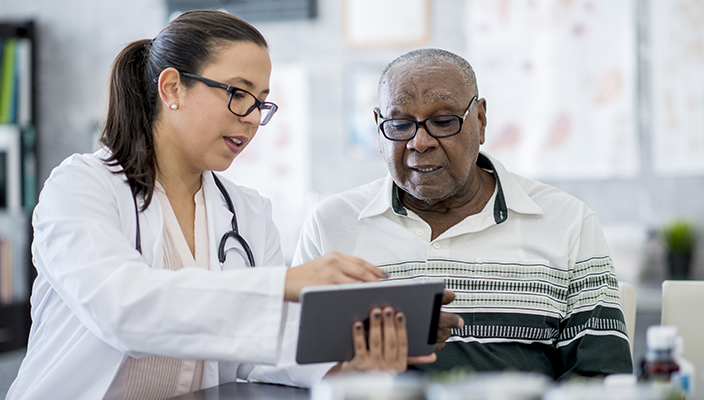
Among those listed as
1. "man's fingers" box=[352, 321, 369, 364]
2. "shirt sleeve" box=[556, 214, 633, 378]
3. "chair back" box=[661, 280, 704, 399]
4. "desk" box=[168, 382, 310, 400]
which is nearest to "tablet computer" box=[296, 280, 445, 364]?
"man's fingers" box=[352, 321, 369, 364]

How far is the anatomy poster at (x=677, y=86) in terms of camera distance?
2.77 meters

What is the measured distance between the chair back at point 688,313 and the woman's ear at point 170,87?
3.92ft

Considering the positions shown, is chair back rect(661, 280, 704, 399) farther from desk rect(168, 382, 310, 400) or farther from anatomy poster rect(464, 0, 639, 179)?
anatomy poster rect(464, 0, 639, 179)

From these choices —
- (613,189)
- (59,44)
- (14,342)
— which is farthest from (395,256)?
(59,44)

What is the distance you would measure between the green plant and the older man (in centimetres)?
127

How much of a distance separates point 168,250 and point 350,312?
50 cm

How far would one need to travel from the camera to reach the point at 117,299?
41.2 inches

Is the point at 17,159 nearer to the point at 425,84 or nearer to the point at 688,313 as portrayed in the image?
the point at 425,84

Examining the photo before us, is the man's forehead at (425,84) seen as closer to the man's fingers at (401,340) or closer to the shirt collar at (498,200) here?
the shirt collar at (498,200)

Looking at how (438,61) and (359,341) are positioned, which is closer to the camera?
(359,341)

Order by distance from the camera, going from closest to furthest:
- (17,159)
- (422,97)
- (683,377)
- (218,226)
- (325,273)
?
1. (683,377)
2. (325,273)
3. (218,226)
4. (422,97)
5. (17,159)

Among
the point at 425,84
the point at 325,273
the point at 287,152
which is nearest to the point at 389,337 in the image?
the point at 325,273

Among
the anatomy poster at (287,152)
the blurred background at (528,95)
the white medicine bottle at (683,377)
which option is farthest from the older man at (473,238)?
the anatomy poster at (287,152)

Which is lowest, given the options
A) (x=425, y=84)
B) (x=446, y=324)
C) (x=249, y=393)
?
(x=249, y=393)
